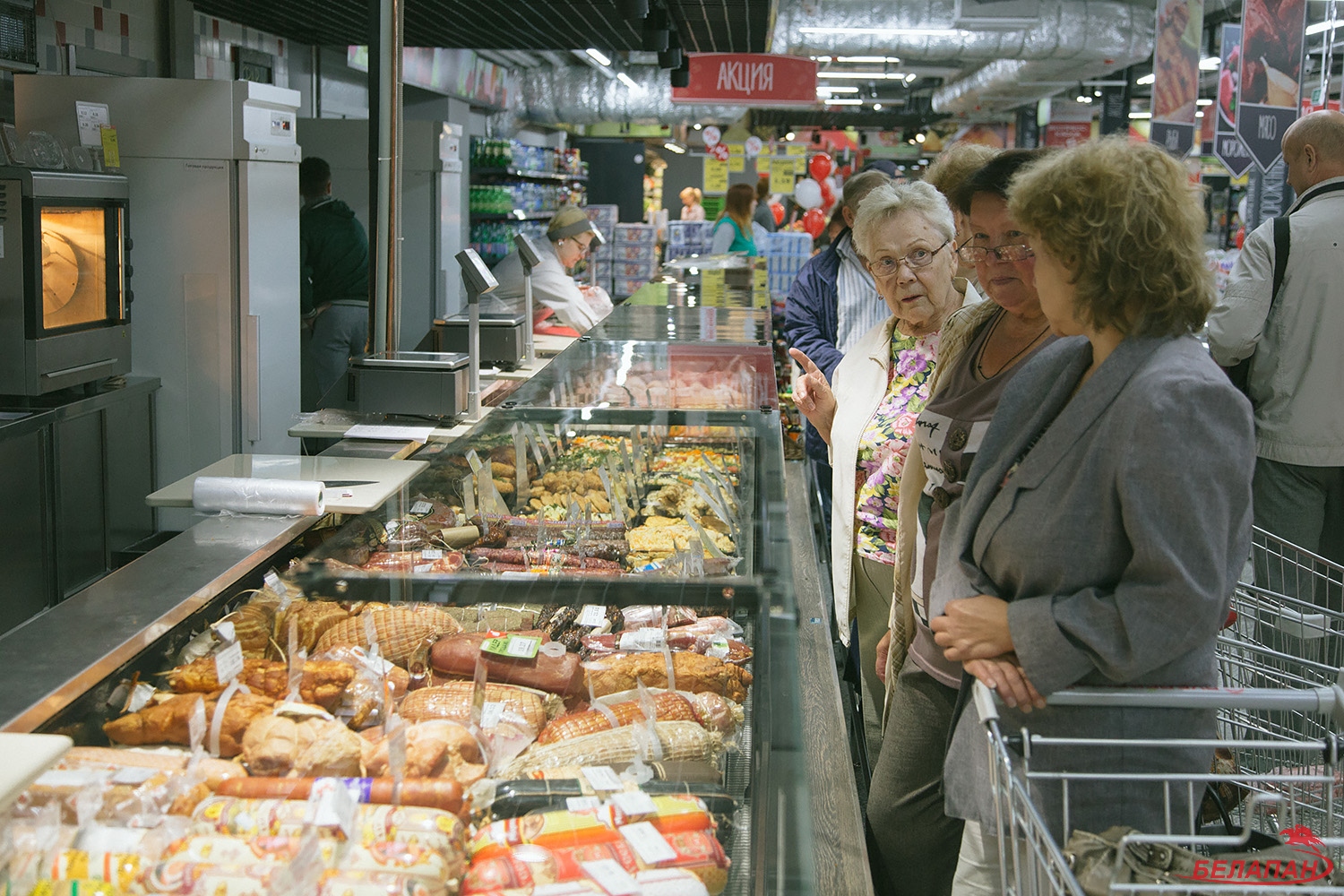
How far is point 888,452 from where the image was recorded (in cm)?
290

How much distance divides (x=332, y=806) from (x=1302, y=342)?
396 centimetres

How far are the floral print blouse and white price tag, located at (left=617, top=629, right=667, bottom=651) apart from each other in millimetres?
844

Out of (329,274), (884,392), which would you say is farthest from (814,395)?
(329,274)

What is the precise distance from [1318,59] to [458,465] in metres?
17.6

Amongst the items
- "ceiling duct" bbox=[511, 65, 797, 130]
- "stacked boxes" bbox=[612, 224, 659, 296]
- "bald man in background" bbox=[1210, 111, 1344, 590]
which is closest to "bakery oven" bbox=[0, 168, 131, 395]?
"bald man in background" bbox=[1210, 111, 1344, 590]

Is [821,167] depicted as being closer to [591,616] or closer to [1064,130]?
[1064,130]

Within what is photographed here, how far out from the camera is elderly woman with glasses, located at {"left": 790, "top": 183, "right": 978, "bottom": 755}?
9.71ft

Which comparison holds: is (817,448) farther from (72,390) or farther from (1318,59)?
(1318,59)

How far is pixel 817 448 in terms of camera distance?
5.36m

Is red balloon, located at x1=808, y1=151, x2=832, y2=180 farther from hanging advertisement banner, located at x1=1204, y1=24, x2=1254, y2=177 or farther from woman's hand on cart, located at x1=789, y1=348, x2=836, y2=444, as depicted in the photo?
woman's hand on cart, located at x1=789, y1=348, x2=836, y2=444

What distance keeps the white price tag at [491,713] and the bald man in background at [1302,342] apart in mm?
3295

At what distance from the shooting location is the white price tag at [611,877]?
147cm

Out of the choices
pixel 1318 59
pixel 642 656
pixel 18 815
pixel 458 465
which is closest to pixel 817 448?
pixel 458 465

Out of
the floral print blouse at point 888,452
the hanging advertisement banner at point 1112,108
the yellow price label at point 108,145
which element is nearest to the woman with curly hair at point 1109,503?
the floral print blouse at point 888,452
